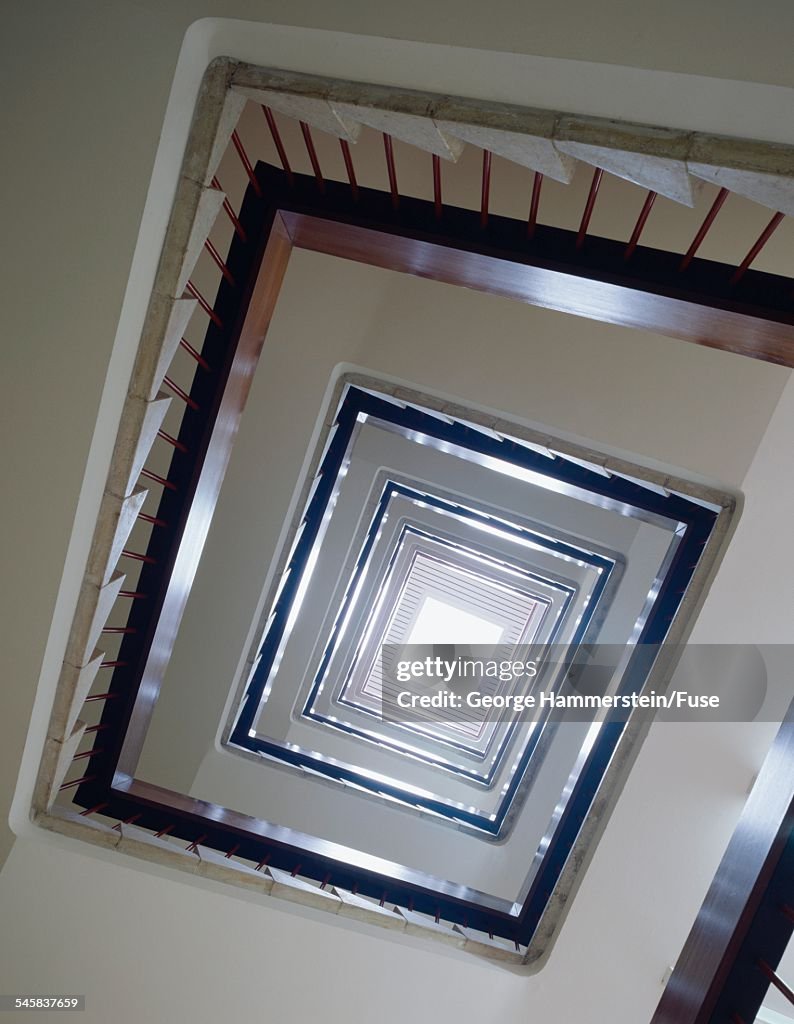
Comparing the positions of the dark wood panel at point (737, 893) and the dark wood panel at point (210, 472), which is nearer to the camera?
the dark wood panel at point (737, 893)

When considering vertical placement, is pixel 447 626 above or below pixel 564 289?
below

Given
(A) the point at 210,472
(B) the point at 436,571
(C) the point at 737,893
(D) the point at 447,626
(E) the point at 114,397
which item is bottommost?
(D) the point at 447,626

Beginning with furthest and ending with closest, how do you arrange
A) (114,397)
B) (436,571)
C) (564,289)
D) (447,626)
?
(447,626), (436,571), (564,289), (114,397)

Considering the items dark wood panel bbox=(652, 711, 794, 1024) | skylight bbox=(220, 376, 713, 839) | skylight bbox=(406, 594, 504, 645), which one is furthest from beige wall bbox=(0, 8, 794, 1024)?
skylight bbox=(406, 594, 504, 645)

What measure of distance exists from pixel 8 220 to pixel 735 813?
3886mm

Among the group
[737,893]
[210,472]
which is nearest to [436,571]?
[210,472]

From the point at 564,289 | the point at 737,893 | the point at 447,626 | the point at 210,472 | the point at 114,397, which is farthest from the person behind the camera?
the point at 447,626

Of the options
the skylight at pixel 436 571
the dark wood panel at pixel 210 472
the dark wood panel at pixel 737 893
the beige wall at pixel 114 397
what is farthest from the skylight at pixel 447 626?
the dark wood panel at pixel 737 893

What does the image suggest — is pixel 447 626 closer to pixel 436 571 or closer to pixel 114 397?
pixel 436 571

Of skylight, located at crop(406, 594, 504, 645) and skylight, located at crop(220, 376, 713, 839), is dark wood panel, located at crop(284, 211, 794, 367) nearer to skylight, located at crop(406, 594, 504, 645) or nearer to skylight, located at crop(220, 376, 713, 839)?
skylight, located at crop(220, 376, 713, 839)

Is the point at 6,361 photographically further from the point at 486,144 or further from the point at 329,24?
the point at 486,144

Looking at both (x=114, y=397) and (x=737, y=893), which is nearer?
(x=737, y=893)

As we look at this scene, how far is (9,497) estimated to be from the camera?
2.54m

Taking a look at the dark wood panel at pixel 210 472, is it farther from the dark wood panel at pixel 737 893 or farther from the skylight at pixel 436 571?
the dark wood panel at pixel 737 893
